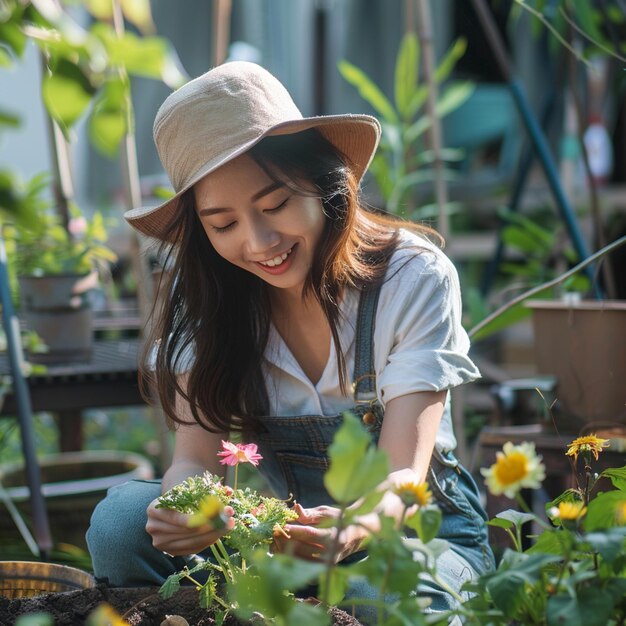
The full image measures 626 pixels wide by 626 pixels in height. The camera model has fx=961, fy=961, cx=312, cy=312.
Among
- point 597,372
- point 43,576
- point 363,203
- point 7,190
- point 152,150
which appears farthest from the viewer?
point 152,150

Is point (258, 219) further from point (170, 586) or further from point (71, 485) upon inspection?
point (71, 485)

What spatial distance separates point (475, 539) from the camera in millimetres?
1556

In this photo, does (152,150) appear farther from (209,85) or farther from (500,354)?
(209,85)

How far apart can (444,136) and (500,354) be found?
1524 millimetres

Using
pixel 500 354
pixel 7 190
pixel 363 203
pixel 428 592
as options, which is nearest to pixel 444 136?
pixel 500 354

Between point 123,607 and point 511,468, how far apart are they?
22.8 inches

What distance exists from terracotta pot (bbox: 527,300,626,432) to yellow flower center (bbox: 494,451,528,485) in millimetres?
1133

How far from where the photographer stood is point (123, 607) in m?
1.18

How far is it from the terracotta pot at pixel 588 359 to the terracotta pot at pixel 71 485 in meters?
1.17

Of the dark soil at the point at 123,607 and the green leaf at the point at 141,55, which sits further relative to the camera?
the dark soil at the point at 123,607

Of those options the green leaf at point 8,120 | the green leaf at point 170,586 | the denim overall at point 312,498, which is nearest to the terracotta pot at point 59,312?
the denim overall at point 312,498

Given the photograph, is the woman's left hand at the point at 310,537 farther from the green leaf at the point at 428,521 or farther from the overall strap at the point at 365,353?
the overall strap at the point at 365,353

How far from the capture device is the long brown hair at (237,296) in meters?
1.50

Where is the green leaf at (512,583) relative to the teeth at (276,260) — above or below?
below
